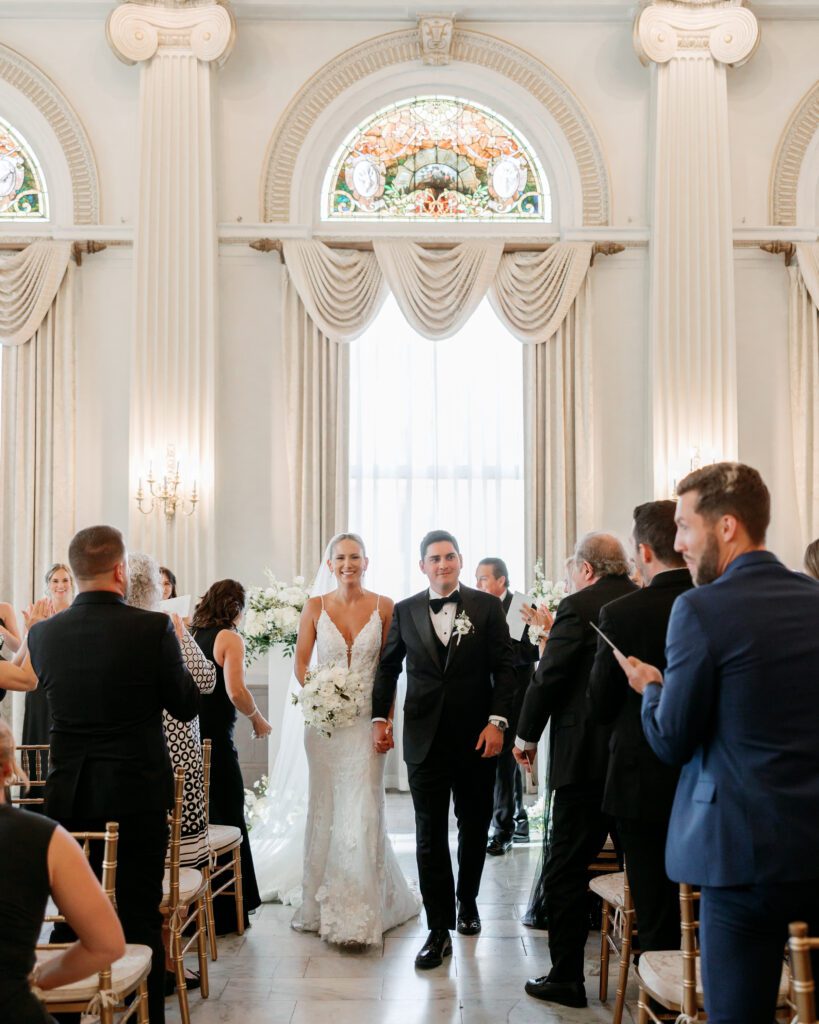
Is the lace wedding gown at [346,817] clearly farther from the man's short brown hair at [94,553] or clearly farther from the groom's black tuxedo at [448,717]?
the man's short brown hair at [94,553]

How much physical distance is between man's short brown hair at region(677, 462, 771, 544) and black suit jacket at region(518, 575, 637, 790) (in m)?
1.77

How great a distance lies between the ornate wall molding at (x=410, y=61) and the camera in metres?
9.43

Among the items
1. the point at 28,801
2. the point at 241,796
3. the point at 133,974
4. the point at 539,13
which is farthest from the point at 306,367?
the point at 133,974

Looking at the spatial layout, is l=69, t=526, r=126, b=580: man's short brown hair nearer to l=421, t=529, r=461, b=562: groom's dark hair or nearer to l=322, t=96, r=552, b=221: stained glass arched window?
l=421, t=529, r=461, b=562: groom's dark hair

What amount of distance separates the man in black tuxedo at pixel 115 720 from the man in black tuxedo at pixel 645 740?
4.98 ft

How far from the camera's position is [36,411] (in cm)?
915

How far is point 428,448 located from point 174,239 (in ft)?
9.30

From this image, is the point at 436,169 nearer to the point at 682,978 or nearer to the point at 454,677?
the point at 454,677

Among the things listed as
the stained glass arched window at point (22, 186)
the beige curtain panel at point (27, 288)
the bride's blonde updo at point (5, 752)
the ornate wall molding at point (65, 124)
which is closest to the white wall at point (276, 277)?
the ornate wall molding at point (65, 124)

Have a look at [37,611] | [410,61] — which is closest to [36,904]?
[37,611]

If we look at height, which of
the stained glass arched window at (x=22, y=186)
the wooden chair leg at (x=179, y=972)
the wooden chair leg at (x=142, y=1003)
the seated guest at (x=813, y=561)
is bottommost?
the wooden chair leg at (x=179, y=972)

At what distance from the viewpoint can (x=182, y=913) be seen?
4254 mm

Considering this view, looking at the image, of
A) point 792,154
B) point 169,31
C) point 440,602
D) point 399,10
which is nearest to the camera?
point 440,602

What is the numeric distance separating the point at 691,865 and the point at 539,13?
8696 mm
